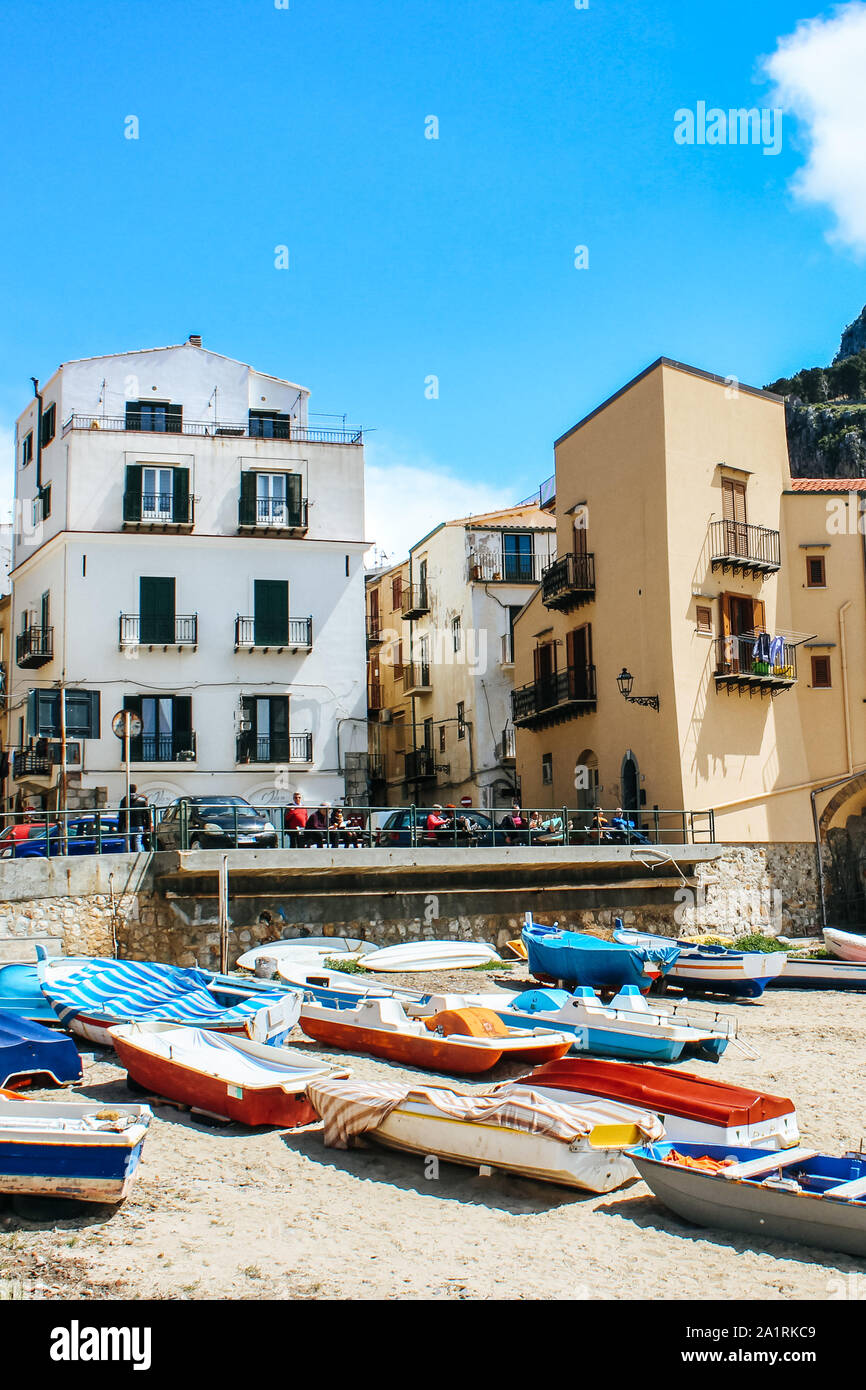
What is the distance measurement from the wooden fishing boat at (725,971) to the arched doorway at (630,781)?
29.6ft

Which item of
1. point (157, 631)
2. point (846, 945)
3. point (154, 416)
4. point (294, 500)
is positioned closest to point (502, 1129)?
point (846, 945)

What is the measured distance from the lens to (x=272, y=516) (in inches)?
Result: 1433

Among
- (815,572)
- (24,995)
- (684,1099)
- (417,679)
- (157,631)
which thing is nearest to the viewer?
(684,1099)

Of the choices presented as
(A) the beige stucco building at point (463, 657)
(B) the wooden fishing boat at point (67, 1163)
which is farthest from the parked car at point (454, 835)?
(B) the wooden fishing boat at point (67, 1163)

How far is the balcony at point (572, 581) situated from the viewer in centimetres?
3472

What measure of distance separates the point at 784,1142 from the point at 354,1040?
705cm

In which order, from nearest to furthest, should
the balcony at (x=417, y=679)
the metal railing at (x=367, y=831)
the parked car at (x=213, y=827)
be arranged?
the metal railing at (x=367, y=831), the parked car at (x=213, y=827), the balcony at (x=417, y=679)

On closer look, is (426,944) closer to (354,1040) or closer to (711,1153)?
(354,1040)

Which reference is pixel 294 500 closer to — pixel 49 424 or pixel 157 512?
pixel 157 512

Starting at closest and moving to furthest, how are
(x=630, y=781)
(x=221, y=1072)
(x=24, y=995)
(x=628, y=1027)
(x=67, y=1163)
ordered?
(x=67, y=1163) → (x=221, y=1072) → (x=628, y=1027) → (x=24, y=995) → (x=630, y=781)

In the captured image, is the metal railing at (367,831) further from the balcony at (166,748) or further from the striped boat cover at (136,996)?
the balcony at (166,748)

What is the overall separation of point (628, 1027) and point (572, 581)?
19837 mm
